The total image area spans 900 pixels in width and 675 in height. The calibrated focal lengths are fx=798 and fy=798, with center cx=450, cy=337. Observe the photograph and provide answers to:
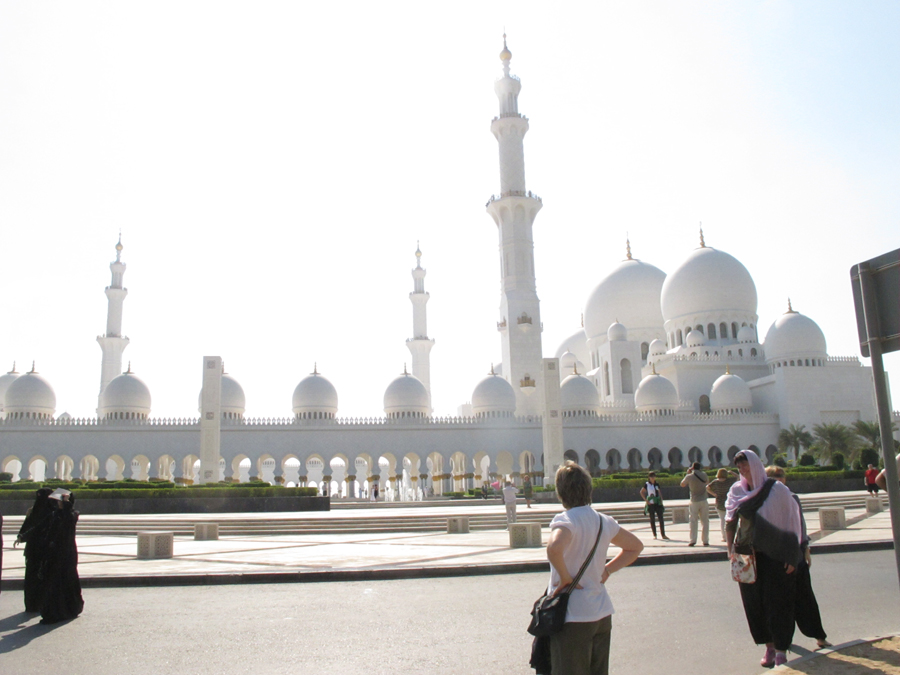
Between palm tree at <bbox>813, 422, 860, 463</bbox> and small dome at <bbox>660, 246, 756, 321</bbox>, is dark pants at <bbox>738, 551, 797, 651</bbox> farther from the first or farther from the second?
small dome at <bbox>660, 246, 756, 321</bbox>

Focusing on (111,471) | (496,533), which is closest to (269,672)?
(496,533)

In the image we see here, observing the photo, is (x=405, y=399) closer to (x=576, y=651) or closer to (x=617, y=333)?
(x=617, y=333)

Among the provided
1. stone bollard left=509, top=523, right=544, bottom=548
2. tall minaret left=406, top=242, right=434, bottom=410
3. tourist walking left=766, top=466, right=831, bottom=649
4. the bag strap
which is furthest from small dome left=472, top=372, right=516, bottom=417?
the bag strap

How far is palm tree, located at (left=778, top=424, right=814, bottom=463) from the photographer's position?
38.4 metres

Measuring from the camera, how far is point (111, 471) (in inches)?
1794

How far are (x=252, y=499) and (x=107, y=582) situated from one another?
14.3m

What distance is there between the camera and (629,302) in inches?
1876

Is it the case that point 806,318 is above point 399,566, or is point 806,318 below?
above

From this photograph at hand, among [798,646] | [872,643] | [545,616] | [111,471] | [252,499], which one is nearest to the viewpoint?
[545,616]

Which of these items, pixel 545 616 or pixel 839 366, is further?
pixel 839 366

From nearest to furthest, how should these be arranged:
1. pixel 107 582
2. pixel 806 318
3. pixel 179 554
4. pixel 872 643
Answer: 1. pixel 872 643
2. pixel 107 582
3. pixel 179 554
4. pixel 806 318

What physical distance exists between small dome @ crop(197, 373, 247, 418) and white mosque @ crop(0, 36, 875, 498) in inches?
2.8

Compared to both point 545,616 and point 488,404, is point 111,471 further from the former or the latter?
point 545,616

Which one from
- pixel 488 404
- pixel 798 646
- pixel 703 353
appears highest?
pixel 703 353
